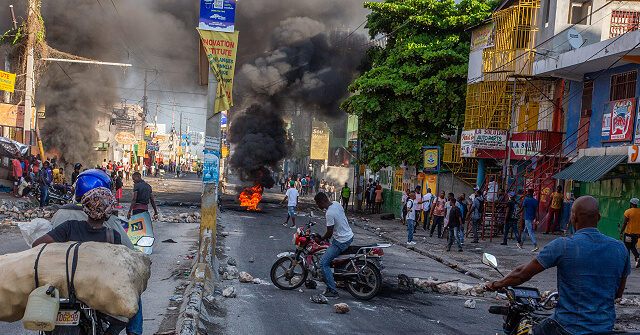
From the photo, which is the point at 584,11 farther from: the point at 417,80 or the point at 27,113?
the point at 27,113

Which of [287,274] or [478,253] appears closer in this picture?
[287,274]

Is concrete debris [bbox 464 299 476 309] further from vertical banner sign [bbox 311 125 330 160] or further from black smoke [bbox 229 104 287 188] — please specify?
vertical banner sign [bbox 311 125 330 160]

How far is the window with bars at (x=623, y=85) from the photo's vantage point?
15.4 meters

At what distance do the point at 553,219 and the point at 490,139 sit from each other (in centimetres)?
350

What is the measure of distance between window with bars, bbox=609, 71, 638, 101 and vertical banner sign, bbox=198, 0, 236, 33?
1130 cm

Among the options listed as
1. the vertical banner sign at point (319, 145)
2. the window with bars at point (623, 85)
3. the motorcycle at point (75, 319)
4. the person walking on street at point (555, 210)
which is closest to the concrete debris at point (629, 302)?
the motorcycle at point (75, 319)

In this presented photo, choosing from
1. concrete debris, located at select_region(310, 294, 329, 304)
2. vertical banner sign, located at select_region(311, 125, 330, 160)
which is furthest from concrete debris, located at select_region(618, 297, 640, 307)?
vertical banner sign, located at select_region(311, 125, 330, 160)

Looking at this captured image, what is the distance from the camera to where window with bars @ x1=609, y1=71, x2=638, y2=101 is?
15422 mm

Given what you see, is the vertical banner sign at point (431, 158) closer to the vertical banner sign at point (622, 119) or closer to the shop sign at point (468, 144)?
the shop sign at point (468, 144)

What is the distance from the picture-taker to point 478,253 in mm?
14930

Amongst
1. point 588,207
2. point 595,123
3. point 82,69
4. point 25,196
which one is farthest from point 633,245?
point 82,69

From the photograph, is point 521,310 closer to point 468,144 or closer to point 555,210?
point 555,210

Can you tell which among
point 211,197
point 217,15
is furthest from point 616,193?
point 217,15

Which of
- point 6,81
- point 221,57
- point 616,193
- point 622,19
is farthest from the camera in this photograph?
point 6,81
